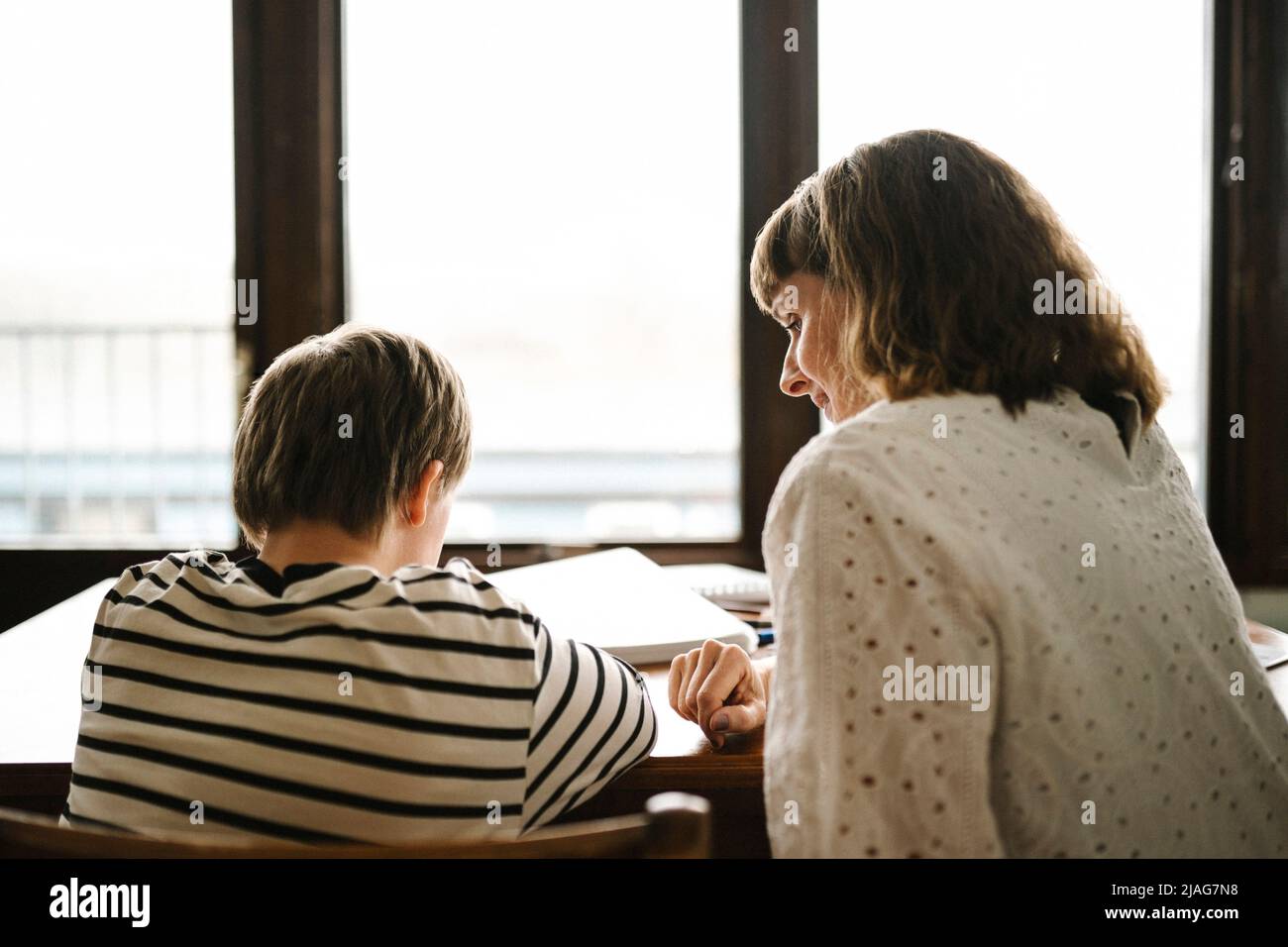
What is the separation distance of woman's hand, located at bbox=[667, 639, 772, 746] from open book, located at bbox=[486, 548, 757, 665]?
0.15 m

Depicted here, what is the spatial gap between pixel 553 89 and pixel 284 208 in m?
0.63

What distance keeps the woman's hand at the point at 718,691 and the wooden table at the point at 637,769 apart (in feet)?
0.05

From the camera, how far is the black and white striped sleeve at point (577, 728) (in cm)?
70

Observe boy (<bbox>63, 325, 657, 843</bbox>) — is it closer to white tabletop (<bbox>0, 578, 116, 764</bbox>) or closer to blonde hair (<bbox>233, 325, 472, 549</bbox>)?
blonde hair (<bbox>233, 325, 472, 549</bbox>)

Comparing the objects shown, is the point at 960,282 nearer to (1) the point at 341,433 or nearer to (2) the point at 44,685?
(1) the point at 341,433

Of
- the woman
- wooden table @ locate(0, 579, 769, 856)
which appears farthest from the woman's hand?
the woman

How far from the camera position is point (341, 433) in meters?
0.79

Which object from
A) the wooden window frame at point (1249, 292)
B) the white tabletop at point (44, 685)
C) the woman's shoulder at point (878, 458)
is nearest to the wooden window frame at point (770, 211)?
the wooden window frame at point (1249, 292)

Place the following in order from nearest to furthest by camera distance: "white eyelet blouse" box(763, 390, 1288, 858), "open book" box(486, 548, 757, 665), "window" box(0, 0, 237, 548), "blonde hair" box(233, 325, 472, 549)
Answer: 1. "white eyelet blouse" box(763, 390, 1288, 858)
2. "blonde hair" box(233, 325, 472, 549)
3. "open book" box(486, 548, 757, 665)
4. "window" box(0, 0, 237, 548)

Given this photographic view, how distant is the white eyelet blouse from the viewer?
0.62 meters

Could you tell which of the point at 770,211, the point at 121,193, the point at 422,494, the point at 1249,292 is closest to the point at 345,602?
the point at 422,494

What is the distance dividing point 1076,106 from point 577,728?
72.7 inches

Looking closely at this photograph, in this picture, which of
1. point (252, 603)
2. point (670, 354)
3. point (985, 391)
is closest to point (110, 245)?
point (670, 354)

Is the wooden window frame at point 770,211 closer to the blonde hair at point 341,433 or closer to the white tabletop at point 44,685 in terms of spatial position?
the white tabletop at point 44,685
